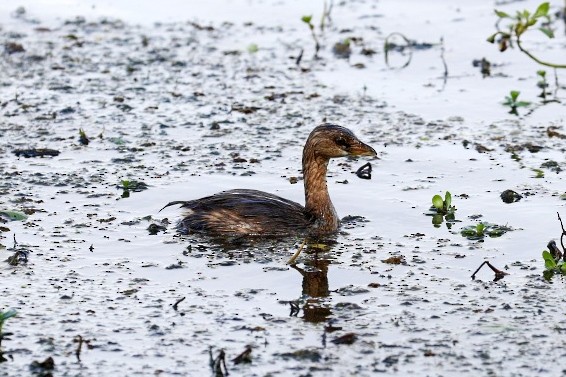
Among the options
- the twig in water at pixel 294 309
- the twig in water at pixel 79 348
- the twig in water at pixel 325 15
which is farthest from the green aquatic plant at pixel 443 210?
the twig in water at pixel 325 15

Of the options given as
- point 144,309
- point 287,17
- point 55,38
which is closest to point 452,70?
point 287,17

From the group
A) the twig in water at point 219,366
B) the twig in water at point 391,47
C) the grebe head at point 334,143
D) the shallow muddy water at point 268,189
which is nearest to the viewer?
the twig in water at point 219,366

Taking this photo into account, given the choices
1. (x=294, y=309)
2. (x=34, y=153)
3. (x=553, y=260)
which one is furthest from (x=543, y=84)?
(x=294, y=309)

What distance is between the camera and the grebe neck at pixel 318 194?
10797mm

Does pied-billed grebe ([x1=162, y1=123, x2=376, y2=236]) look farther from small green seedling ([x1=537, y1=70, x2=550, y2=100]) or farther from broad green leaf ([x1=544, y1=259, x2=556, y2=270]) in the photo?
small green seedling ([x1=537, y1=70, x2=550, y2=100])

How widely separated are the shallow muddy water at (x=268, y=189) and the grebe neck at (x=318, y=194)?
0.23 meters

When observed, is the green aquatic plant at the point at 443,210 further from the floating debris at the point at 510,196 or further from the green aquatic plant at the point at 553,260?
the green aquatic plant at the point at 553,260

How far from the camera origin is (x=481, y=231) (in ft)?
33.9

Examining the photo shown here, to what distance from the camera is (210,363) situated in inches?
297

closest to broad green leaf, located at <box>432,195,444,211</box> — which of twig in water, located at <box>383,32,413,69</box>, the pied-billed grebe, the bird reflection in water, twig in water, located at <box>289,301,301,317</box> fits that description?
the pied-billed grebe

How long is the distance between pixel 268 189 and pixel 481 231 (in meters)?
2.43

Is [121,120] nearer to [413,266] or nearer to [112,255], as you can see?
[112,255]

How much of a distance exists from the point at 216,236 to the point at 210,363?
3.13 meters

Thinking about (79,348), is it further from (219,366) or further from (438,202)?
(438,202)
